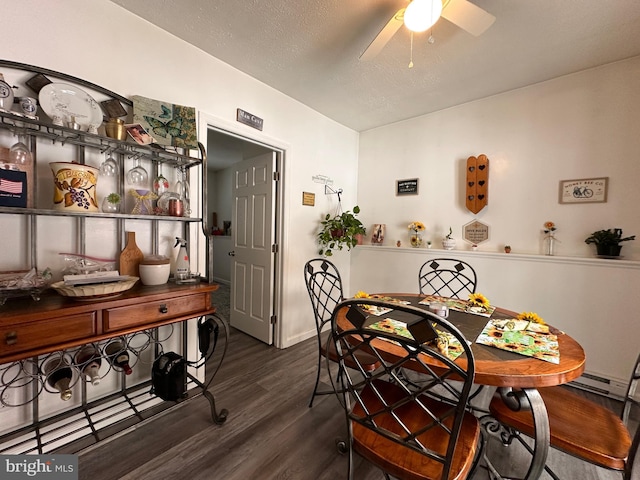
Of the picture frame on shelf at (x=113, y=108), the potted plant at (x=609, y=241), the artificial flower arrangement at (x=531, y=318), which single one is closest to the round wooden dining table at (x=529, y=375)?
the artificial flower arrangement at (x=531, y=318)

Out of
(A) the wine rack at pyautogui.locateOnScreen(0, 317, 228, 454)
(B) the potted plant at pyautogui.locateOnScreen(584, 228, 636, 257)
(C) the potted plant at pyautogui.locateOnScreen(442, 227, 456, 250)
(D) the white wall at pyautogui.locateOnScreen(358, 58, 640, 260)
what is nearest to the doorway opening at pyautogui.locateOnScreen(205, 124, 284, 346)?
(A) the wine rack at pyautogui.locateOnScreen(0, 317, 228, 454)

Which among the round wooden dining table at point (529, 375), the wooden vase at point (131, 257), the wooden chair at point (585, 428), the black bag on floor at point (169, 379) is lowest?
the black bag on floor at point (169, 379)

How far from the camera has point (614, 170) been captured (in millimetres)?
2098

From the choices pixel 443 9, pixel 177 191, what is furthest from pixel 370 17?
pixel 177 191

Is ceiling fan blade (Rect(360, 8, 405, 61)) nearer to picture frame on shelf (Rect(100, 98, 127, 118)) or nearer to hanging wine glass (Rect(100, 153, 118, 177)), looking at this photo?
picture frame on shelf (Rect(100, 98, 127, 118))

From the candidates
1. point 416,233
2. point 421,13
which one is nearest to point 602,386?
point 416,233

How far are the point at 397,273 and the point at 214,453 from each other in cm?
242

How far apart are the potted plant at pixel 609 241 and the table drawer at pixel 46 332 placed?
3510mm

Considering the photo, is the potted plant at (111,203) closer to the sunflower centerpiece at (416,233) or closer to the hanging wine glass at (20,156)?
the hanging wine glass at (20,156)

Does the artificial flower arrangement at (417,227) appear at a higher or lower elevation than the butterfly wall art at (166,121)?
lower

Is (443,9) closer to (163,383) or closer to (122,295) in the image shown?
(122,295)

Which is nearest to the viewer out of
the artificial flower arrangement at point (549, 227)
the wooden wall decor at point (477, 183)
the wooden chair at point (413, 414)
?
the wooden chair at point (413, 414)

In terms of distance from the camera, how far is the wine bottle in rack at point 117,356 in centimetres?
151

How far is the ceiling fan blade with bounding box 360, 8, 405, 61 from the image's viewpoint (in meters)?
1.41
